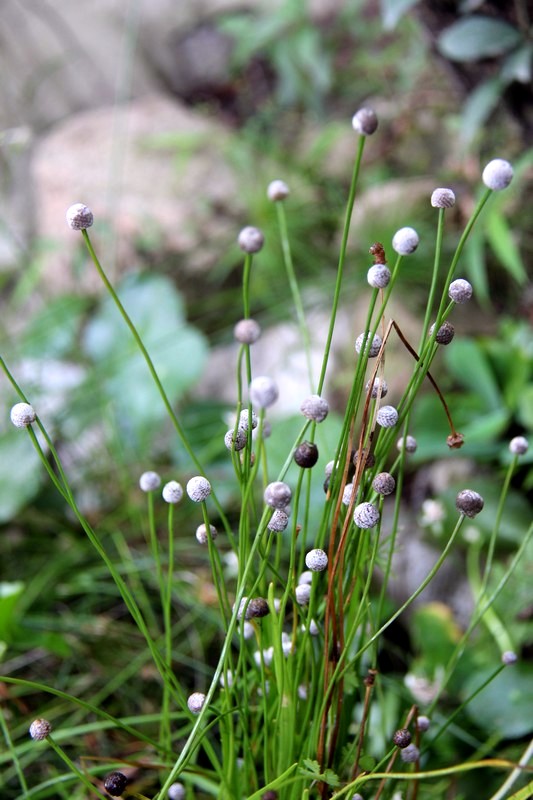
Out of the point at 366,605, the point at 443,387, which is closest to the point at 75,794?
the point at 366,605

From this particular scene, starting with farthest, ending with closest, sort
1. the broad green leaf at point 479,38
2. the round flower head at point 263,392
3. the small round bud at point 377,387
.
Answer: the broad green leaf at point 479,38, the small round bud at point 377,387, the round flower head at point 263,392

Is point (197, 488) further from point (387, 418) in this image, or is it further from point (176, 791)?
point (176, 791)

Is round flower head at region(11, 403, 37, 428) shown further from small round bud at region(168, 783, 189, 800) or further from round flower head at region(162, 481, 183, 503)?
small round bud at region(168, 783, 189, 800)

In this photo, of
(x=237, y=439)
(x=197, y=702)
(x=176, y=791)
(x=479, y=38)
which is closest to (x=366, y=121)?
(x=237, y=439)

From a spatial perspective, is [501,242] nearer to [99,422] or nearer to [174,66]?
[99,422]

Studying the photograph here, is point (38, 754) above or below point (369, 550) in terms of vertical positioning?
below

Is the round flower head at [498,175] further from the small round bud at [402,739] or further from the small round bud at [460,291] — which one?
the small round bud at [402,739]

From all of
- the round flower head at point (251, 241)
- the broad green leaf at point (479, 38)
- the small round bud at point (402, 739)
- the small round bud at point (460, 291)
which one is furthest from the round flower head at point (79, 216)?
the broad green leaf at point (479, 38)

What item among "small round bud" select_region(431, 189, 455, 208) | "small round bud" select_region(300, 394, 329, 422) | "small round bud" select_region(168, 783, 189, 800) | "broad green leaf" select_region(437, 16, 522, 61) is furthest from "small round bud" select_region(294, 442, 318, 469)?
"broad green leaf" select_region(437, 16, 522, 61)
